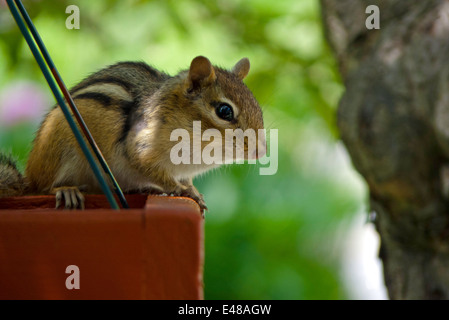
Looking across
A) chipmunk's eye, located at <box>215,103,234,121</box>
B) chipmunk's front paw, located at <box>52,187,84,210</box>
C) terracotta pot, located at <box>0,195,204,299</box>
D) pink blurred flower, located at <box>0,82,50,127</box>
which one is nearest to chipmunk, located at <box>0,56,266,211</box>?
chipmunk's eye, located at <box>215,103,234,121</box>

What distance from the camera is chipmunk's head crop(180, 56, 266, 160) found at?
1.62 metres

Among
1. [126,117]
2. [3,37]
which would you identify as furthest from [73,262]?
[3,37]

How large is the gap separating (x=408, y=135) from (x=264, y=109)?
0.68m

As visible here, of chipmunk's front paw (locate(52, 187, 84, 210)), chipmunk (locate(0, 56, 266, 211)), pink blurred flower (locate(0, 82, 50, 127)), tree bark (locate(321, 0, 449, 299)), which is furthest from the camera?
pink blurred flower (locate(0, 82, 50, 127))

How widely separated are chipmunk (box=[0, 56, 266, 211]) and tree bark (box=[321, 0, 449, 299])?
333mm

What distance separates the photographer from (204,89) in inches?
68.7

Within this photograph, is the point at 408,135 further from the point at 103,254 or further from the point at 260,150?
the point at 103,254

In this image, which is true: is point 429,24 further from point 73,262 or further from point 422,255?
point 73,262

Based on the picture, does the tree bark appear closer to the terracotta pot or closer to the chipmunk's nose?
the chipmunk's nose

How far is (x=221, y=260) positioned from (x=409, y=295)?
1.51 metres

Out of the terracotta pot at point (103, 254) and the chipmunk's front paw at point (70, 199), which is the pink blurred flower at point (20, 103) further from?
the terracotta pot at point (103, 254)

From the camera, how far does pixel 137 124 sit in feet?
5.56

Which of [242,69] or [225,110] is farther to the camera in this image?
[242,69]

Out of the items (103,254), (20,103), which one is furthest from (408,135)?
(20,103)
